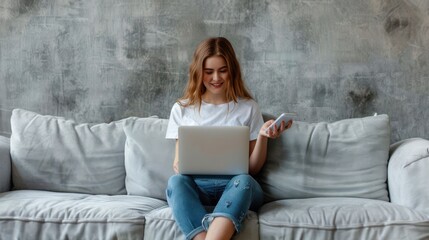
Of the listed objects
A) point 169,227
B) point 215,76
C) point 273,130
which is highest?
point 215,76

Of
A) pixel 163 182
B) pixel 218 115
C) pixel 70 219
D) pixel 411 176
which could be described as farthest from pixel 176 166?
pixel 411 176

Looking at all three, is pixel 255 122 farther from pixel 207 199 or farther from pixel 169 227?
pixel 169 227

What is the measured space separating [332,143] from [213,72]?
2.01 ft

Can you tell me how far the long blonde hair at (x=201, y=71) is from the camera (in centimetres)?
253

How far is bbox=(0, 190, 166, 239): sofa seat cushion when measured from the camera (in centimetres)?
220

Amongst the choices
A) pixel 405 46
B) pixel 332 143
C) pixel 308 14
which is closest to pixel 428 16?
pixel 405 46

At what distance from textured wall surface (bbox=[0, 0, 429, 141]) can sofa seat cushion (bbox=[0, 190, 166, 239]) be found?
875mm

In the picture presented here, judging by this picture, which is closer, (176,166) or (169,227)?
(169,227)

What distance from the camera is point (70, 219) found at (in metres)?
2.24

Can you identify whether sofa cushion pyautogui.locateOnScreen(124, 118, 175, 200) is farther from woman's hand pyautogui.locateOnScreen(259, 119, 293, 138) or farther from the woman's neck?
woman's hand pyautogui.locateOnScreen(259, 119, 293, 138)

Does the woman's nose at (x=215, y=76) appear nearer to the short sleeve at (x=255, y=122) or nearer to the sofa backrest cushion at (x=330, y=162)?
the short sleeve at (x=255, y=122)

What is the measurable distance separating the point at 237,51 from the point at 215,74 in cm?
55

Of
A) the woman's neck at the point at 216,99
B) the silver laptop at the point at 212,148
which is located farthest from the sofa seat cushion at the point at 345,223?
the woman's neck at the point at 216,99

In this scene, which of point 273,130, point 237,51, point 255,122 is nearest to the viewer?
point 273,130
